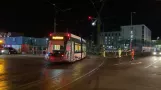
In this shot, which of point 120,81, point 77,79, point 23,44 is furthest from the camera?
point 23,44

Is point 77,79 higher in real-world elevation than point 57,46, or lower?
lower

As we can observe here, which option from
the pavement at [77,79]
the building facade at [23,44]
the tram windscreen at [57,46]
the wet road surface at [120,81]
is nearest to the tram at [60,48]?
the tram windscreen at [57,46]

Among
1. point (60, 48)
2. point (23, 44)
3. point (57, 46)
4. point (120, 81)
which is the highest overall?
point (23, 44)

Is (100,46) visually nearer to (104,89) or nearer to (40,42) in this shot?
(40,42)

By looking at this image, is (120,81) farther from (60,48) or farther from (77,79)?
(60,48)

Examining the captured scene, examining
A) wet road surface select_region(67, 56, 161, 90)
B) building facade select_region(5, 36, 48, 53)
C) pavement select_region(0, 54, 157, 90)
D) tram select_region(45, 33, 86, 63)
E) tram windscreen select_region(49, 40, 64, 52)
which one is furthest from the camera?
building facade select_region(5, 36, 48, 53)

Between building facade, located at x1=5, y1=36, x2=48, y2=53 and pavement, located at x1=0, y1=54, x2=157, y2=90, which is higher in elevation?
building facade, located at x1=5, y1=36, x2=48, y2=53

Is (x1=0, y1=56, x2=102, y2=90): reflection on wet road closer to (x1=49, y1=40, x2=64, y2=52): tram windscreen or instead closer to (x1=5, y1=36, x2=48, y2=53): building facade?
(x1=49, y1=40, x2=64, y2=52): tram windscreen

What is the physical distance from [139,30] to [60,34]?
450 ft

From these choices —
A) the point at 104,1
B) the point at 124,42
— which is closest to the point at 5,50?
the point at 104,1

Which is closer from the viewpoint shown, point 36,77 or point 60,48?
point 36,77

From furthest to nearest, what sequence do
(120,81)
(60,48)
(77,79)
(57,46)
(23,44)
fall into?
(23,44) → (57,46) → (60,48) → (77,79) → (120,81)

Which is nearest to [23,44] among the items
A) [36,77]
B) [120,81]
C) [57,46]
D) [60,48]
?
[57,46]

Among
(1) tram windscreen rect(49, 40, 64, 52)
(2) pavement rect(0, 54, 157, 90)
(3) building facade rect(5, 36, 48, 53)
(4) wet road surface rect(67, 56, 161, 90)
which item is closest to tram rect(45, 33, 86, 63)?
(1) tram windscreen rect(49, 40, 64, 52)
